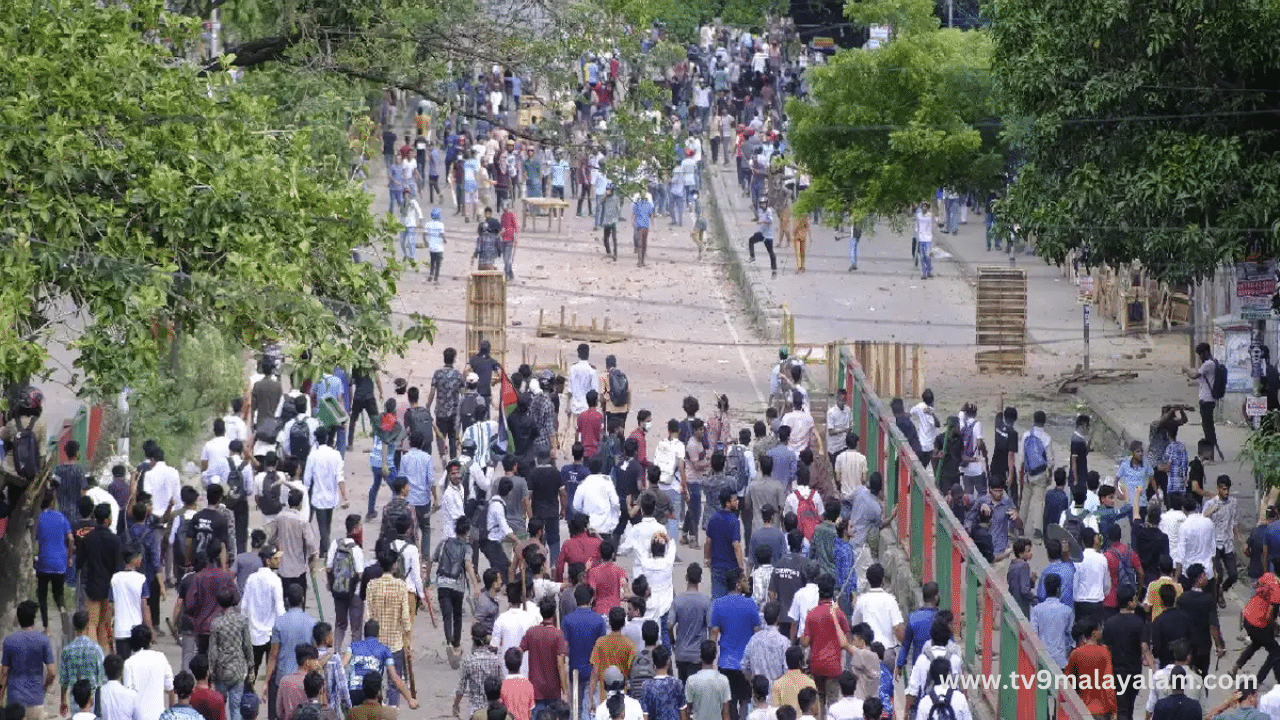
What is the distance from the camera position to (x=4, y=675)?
13852 millimetres

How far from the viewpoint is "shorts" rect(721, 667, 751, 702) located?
46.8 feet

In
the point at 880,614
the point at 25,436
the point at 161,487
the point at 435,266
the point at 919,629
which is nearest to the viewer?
the point at 919,629

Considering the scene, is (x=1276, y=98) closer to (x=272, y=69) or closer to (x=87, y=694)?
(x=272, y=69)

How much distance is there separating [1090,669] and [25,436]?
335 inches

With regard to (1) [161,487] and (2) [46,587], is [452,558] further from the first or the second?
(2) [46,587]

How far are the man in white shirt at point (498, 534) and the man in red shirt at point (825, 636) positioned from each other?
10.3 feet

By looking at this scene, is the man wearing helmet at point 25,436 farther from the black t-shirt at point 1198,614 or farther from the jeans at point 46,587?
the black t-shirt at point 1198,614

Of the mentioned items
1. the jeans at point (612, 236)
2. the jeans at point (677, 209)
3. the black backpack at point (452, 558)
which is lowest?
the black backpack at point (452, 558)

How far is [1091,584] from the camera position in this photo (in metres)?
15.6

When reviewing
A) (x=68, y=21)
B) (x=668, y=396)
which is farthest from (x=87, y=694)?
(x=668, y=396)

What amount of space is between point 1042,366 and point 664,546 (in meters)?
14.7

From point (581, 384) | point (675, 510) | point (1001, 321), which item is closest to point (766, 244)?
point (1001, 321)

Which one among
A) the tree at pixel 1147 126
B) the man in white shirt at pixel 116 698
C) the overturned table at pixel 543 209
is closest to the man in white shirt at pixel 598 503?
the man in white shirt at pixel 116 698

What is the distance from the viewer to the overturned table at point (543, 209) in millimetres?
36156
